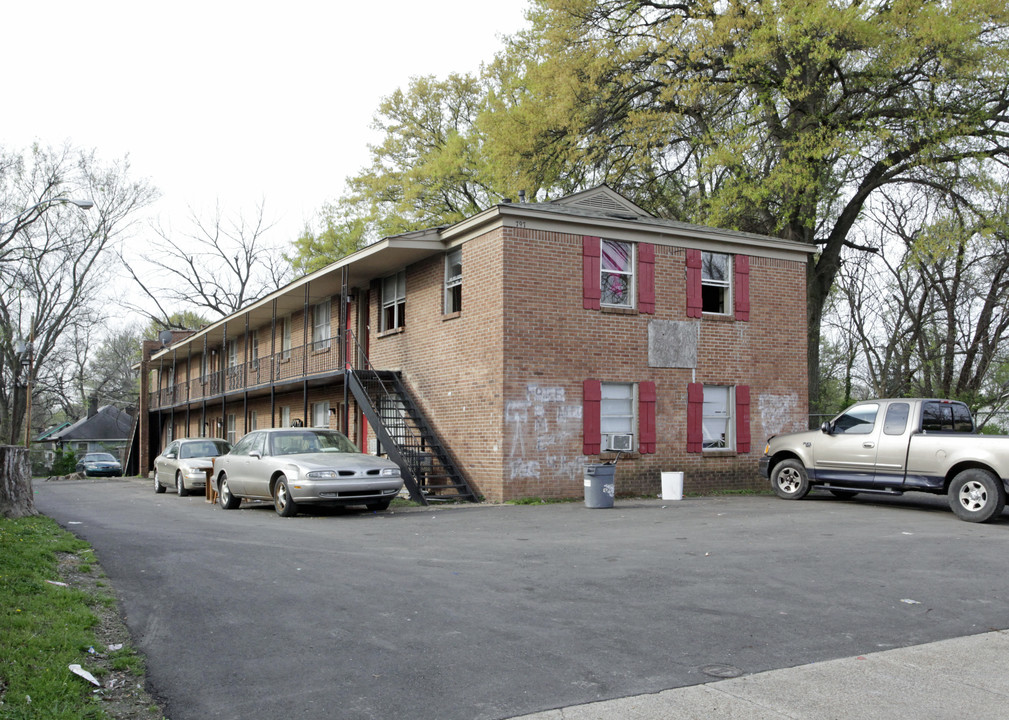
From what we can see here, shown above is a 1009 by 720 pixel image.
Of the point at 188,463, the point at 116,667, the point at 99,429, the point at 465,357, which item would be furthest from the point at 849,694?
the point at 99,429

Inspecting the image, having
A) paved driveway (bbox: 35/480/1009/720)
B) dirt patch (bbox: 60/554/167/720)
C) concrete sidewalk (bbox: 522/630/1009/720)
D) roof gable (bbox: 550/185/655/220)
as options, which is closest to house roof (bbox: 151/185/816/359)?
roof gable (bbox: 550/185/655/220)

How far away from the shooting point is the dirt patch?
474 centimetres

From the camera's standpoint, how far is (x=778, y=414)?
67.1ft

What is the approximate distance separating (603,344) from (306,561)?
1011 centimetres

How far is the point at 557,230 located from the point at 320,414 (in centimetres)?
1216

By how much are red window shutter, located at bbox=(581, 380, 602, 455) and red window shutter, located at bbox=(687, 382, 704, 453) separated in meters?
2.54

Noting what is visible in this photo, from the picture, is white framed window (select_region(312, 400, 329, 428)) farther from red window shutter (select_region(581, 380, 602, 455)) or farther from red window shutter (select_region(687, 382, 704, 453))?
red window shutter (select_region(687, 382, 704, 453))

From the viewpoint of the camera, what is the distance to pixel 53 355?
50719 millimetres

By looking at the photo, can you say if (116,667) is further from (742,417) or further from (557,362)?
(742,417)

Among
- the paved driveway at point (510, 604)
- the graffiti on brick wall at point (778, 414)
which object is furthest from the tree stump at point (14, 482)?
the graffiti on brick wall at point (778, 414)

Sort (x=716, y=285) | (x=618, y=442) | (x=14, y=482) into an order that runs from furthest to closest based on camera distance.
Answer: (x=716, y=285), (x=618, y=442), (x=14, y=482)

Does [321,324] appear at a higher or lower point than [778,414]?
higher

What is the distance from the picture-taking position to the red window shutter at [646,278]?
18766 mm

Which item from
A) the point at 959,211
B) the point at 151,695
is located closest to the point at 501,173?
the point at 959,211
